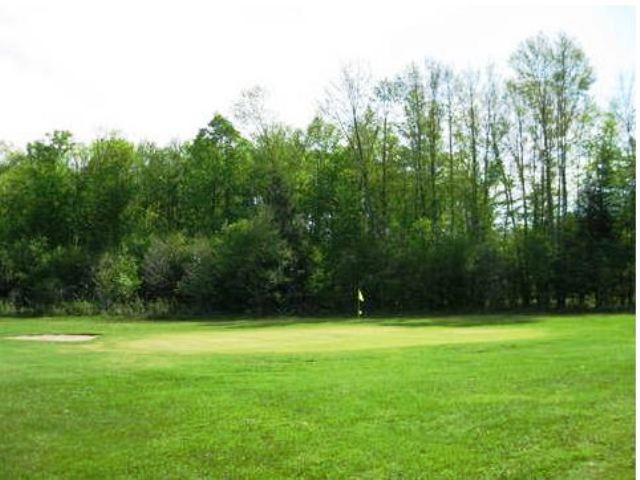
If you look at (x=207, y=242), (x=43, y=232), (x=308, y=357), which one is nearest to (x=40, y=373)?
(x=308, y=357)

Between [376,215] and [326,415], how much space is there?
42778mm

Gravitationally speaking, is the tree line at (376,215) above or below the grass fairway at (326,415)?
above

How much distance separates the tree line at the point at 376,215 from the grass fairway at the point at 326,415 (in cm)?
2844

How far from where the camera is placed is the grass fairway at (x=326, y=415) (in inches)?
308

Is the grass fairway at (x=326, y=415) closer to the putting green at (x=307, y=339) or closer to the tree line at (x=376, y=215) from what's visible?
the putting green at (x=307, y=339)

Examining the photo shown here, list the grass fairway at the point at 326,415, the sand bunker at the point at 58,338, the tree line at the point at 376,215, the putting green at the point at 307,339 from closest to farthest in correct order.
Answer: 1. the grass fairway at the point at 326,415
2. the putting green at the point at 307,339
3. the sand bunker at the point at 58,338
4. the tree line at the point at 376,215

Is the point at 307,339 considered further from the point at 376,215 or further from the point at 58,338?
the point at 376,215

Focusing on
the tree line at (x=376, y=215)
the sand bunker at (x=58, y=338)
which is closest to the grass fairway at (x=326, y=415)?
the sand bunker at (x=58, y=338)

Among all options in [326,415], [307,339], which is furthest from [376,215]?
[326,415]

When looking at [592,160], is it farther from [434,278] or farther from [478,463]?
[478,463]

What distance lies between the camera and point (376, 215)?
172 ft

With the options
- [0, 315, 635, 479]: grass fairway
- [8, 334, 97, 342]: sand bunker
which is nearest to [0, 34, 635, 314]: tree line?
[8, 334, 97, 342]: sand bunker

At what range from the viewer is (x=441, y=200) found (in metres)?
54.2

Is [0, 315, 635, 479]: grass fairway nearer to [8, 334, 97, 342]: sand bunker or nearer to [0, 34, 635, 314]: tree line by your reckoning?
[8, 334, 97, 342]: sand bunker
